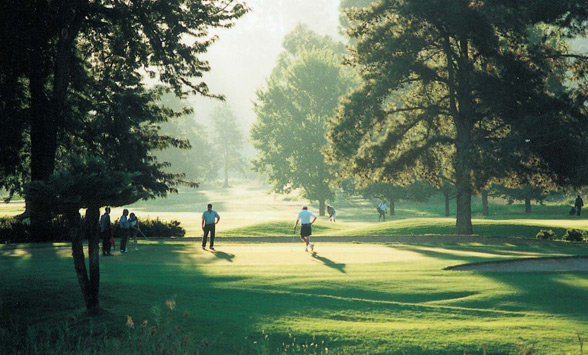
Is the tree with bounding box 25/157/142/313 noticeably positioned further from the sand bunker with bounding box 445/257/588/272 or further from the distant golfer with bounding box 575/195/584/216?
the distant golfer with bounding box 575/195/584/216

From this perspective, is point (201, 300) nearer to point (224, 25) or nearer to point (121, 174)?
point (121, 174)

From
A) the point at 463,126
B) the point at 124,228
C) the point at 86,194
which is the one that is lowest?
the point at 124,228

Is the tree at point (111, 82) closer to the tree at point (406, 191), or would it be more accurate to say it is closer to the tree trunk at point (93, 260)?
the tree trunk at point (93, 260)

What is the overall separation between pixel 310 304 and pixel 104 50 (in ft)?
86.1

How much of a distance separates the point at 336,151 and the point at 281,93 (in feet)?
106

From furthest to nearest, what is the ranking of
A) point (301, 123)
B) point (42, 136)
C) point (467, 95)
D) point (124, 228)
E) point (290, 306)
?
point (301, 123) < point (467, 95) < point (42, 136) < point (124, 228) < point (290, 306)

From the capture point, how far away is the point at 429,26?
33562mm

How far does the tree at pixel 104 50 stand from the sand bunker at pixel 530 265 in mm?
15924

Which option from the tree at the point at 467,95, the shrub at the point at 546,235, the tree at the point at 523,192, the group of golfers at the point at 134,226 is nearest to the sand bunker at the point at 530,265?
the group of golfers at the point at 134,226

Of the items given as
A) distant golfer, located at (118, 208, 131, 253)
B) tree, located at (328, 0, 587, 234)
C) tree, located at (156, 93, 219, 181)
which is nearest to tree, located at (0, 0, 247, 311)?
distant golfer, located at (118, 208, 131, 253)

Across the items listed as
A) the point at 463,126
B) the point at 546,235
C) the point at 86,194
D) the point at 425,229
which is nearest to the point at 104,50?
the point at 463,126

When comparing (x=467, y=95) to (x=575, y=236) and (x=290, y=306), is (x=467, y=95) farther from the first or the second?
(x=290, y=306)

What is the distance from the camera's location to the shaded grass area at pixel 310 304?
10.9m

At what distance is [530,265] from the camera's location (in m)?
21.5
